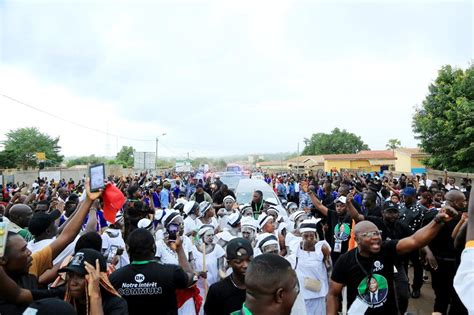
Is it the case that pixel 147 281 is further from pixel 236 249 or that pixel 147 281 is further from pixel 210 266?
pixel 210 266


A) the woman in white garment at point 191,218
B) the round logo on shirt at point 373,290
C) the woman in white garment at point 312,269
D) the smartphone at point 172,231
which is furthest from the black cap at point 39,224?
the round logo on shirt at point 373,290

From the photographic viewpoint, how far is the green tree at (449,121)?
23.3 meters

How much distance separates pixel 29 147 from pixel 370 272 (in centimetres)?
6252

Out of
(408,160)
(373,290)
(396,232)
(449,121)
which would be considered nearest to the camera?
(373,290)

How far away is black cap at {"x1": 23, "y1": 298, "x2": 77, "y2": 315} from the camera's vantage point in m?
1.90

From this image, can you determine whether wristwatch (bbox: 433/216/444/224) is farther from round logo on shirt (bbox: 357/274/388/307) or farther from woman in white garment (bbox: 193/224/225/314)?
woman in white garment (bbox: 193/224/225/314)

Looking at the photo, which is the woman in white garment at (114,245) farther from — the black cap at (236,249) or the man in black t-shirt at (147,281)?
the black cap at (236,249)

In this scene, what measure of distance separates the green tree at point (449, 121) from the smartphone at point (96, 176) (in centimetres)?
2372

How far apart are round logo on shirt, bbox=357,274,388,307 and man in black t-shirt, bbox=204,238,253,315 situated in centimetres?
117

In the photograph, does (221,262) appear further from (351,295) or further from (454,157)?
(454,157)

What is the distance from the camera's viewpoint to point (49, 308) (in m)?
1.93

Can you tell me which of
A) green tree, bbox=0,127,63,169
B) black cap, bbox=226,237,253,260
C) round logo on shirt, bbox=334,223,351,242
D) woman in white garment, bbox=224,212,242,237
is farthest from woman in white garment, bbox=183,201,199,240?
green tree, bbox=0,127,63,169

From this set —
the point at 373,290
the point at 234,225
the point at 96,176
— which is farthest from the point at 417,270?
the point at 96,176

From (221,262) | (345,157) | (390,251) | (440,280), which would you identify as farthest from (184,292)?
(345,157)
